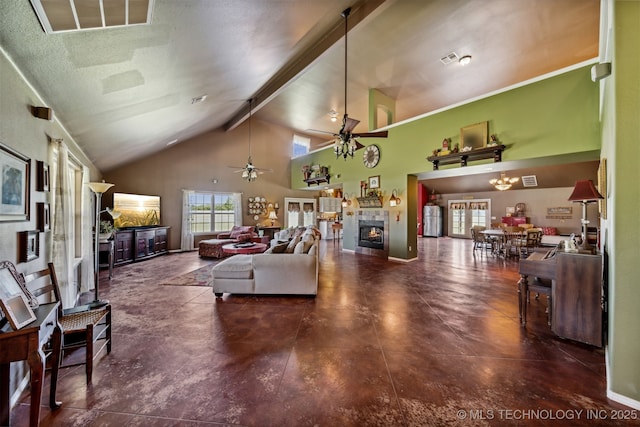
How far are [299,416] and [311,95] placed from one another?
7154 mm

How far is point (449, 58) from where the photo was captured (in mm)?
5012

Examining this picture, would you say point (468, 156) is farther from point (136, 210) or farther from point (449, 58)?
point (136, 210)

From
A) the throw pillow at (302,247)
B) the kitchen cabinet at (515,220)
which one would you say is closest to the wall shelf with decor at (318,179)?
the throw pillow at (302,247)

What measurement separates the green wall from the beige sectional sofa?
3646 millimetres

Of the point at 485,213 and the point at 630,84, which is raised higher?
the point at 630,84

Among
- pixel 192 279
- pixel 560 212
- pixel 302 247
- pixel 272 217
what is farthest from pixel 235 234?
pixel 560 212

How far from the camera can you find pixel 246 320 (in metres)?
2.93

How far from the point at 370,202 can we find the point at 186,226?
238 inches

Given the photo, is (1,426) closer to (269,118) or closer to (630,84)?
(630,84)

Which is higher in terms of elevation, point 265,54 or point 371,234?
point 265,54

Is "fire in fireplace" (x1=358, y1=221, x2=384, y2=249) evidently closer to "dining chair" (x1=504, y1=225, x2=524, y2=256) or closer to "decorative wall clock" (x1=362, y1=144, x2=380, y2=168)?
"decorative wall clock" (x1=362, y1=144, x2=380, y2=168)

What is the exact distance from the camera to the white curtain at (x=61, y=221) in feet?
8.65

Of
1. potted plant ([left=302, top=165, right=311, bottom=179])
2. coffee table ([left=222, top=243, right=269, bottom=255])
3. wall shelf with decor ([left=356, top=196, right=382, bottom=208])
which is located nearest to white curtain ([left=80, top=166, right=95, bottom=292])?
coffee table ([left=222, top=243, right=269, bottom=255])

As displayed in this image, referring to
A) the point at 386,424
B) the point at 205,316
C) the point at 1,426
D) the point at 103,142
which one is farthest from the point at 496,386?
the point at 103,142
